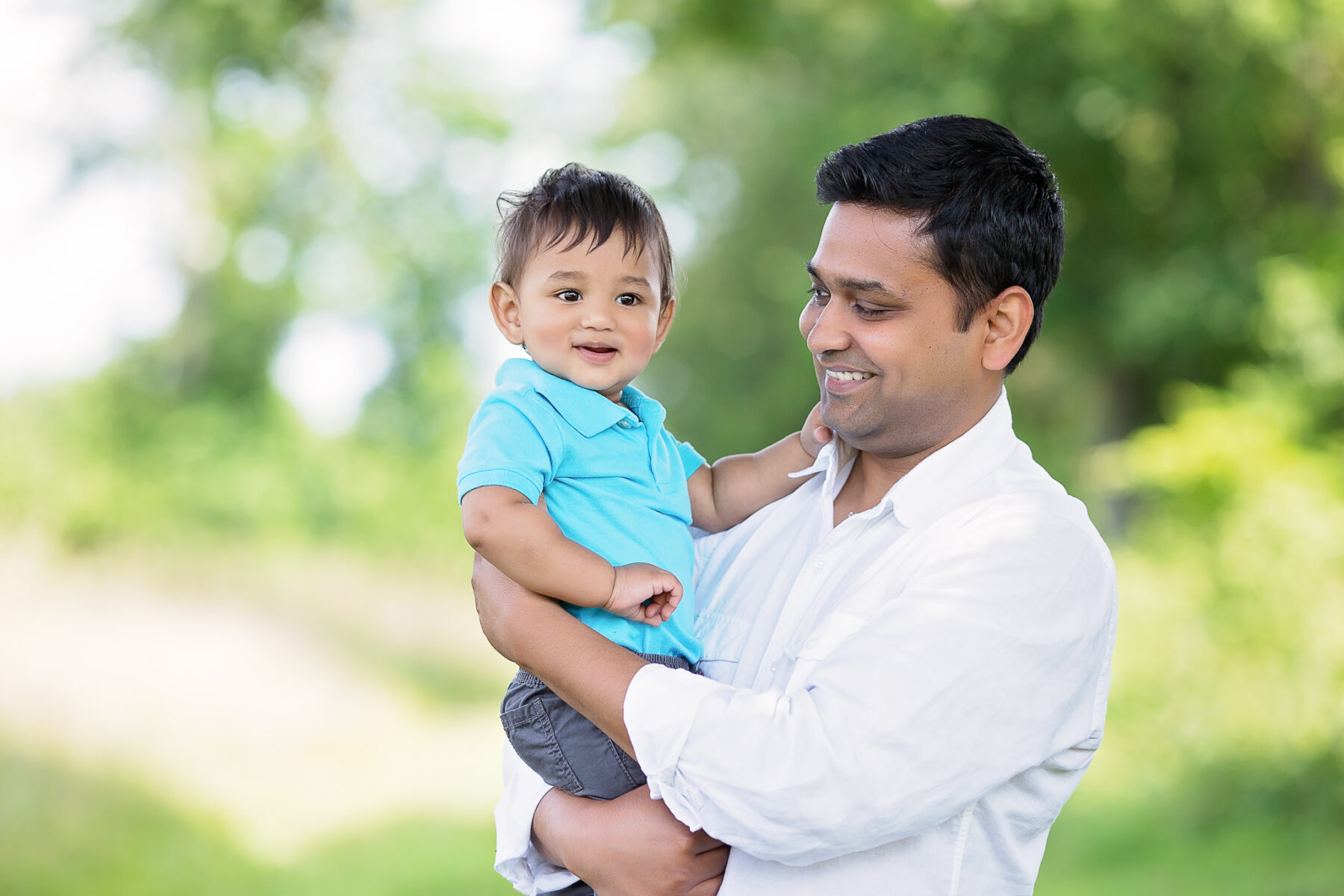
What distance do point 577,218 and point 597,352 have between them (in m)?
0.19

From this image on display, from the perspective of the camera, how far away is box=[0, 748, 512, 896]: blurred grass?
17.2 ft

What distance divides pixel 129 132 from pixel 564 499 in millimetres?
9653

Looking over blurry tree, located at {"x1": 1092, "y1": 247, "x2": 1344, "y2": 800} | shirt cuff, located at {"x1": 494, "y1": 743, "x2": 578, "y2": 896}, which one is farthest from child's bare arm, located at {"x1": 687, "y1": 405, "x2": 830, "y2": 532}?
blurry tree, located at {"x1": 1092, "y1": 247, "x2": 1344, "y2": 800}

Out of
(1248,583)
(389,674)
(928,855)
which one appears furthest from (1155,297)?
(928,855)

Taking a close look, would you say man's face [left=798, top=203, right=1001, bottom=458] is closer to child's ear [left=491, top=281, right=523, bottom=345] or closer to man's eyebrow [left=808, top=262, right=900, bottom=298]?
man's eyebrow [left=808, top=262, right=900, bottom=298]

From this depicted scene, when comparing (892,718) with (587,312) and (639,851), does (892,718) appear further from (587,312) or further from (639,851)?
(587,312)

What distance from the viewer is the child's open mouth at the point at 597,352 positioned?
1647 millimetres

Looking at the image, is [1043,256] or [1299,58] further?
[1299,58]

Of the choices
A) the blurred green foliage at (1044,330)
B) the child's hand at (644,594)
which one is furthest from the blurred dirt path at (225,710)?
the child's hand at (644,594)

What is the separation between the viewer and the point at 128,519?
10.4 metres

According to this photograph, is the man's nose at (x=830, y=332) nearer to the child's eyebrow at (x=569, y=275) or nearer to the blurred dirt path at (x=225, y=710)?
the child's eyebrow at (x=569, y=275)

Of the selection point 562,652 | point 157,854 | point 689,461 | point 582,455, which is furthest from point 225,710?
point 562,652

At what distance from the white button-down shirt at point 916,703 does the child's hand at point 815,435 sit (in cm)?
23

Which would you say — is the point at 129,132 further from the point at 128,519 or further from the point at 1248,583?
the point at 1248,583
